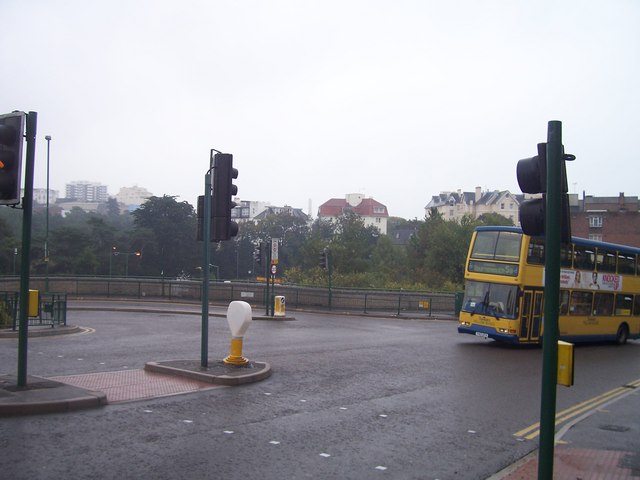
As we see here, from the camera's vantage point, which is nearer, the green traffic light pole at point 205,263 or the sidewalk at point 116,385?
the sidewalk at point 116,385

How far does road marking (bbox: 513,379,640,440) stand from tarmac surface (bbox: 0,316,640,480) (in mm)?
137

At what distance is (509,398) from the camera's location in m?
12.2

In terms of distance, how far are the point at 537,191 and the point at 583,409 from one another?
7.35 meters

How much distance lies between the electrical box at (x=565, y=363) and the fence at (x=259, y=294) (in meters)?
33.5

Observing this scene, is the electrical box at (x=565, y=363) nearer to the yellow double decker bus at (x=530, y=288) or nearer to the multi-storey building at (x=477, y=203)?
the yellow double decker bus at (x=530, y=288)

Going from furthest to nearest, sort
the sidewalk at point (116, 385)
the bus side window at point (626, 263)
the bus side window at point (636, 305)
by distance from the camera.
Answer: the bus side window at point (636, 305), the bus side window at point (626, 263), the sidewalk at point (116, 385)

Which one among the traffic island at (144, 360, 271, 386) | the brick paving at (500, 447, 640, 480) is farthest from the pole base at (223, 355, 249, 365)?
the brick paving at (500, 447, 640, 480)

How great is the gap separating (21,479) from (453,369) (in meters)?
11.4

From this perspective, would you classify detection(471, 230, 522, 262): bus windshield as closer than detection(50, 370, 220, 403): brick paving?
No

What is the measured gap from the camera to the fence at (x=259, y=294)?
40781 millimetres

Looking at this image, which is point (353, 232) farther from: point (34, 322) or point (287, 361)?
point (287, 361)

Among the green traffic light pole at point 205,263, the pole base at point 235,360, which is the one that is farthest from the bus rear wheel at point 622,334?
the green traffic light pole at point 205,263

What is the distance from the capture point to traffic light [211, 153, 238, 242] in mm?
12438

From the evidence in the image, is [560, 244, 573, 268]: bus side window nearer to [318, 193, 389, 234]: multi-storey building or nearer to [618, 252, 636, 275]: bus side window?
[618, 252, 636, 275]: bus side window
